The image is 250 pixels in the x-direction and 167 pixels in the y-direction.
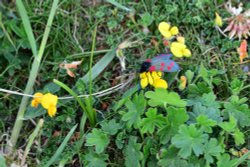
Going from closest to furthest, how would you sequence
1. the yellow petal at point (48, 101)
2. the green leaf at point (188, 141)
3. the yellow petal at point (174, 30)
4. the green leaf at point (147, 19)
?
the green leaf at point (188, 141), the yellow petal at point (48, 101), the yellow petal at point (174, 30), the green leaf at point (147, 19)

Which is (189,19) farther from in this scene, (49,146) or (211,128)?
(49,146)

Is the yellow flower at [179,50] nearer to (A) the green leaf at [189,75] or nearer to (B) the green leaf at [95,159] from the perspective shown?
(A) the green leaf at [189,75]

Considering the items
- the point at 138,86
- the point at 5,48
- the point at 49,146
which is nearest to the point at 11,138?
the point at 49,146

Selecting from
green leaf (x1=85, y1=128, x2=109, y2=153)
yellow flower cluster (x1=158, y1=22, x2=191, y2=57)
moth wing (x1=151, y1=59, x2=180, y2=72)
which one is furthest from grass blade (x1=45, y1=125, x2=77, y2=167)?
yellow flower cluster (x1=158, y1=22, x2=191, y2=57)

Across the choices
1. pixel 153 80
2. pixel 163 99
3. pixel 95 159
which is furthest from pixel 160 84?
pixel 95 159

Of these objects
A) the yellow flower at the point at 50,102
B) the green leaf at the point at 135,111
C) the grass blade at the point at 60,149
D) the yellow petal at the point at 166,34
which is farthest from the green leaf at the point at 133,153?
the yellow petal at the point at 166,34

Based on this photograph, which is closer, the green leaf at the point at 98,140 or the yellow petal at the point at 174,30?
the green leaf at the point at 98,140
